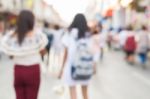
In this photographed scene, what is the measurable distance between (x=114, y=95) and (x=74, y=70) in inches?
114

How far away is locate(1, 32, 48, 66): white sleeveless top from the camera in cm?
596

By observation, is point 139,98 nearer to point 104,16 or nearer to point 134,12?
point 134,12

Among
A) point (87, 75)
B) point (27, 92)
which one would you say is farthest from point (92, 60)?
point (27, 92)

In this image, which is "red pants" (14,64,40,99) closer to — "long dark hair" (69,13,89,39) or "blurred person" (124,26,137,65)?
"long dark hair" (69,13,89,39)

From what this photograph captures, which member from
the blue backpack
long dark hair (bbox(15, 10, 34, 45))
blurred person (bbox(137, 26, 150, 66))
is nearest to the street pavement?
blurred person (bbox(137, 26, 150, 66))

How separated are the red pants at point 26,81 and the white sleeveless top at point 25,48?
0.09 meters

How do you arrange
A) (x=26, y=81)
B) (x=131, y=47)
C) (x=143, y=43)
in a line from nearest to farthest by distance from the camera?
(x=26, y=81) → (x=143, y=43) → (x=131, y=47)

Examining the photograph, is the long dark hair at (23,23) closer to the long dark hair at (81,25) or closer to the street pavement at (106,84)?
the long dark hair at (81,25)

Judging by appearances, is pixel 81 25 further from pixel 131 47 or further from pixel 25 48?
pixel 131 47

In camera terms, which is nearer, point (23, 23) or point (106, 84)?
point (23, 23)

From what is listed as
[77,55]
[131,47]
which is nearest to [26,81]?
[77,55]

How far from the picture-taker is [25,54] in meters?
5.94

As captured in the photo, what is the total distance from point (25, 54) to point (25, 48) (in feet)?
0.32

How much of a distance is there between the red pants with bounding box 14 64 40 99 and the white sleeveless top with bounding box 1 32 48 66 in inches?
3.5
